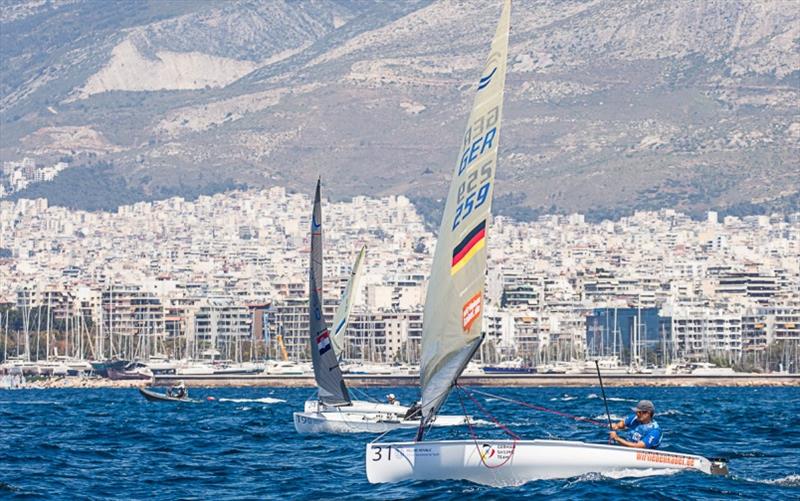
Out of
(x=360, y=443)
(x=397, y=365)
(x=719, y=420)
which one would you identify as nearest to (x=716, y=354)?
(x=397, y=365)

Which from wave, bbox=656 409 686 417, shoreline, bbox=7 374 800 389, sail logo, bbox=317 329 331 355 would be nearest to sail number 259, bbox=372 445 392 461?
sail logo, bbox=317 329 331 355

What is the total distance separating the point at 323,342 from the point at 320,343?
152mm

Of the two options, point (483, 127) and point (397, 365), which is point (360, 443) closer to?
point (483, 127)

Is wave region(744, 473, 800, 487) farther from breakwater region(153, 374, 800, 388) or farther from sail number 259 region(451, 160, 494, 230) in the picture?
breakwater region(153, 374, 800, 388)

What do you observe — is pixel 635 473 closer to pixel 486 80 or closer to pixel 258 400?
pixel 486 80

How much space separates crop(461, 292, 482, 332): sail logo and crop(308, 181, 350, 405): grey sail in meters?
24.7

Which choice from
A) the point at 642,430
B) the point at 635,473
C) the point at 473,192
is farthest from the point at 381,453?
the point at 473,192

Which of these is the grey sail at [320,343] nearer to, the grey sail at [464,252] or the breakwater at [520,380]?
the grey sail at [464,252]

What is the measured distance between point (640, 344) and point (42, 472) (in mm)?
151545

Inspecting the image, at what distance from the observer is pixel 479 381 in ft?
526

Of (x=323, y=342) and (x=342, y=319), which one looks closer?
(x=323, y=342)

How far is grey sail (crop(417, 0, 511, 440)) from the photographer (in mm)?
39906

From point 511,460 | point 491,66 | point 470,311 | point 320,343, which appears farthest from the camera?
point 320,343

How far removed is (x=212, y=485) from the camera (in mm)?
44469
